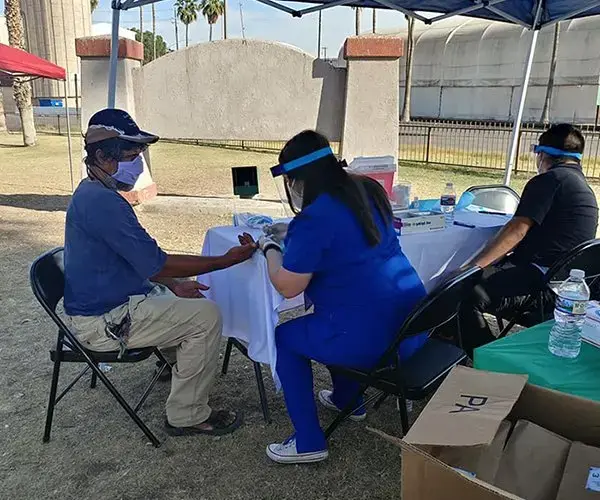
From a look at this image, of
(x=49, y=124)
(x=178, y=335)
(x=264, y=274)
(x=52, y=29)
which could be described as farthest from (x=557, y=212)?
(x=52, y=29)

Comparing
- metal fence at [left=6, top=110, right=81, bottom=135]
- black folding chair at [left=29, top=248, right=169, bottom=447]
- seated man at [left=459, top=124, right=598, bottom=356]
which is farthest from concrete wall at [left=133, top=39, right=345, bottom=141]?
metal fence at [left=6, top=110, right=81, bottom=135]

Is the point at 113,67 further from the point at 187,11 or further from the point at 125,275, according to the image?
the point at 187,11

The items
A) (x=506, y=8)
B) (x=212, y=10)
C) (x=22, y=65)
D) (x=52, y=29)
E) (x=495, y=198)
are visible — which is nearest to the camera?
(x=495, y=198)

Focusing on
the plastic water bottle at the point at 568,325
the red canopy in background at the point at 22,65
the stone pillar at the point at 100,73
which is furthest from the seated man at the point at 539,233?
the red canopy in background at the point at 22,65

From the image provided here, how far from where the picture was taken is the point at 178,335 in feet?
8.55

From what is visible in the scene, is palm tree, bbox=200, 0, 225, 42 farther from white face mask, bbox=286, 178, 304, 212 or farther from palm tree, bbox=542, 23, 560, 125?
white face mask, bbox=286, 178, 304, 212

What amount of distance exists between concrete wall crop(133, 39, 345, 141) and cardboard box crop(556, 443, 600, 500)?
651cm

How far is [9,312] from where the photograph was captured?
4.40m

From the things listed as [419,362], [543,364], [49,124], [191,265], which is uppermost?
[191,265]

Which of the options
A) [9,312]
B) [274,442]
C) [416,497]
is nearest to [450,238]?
[274,442]

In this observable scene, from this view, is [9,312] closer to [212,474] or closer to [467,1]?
[212,474]

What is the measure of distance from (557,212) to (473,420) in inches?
75.6

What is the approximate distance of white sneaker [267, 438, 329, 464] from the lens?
8.30 ft

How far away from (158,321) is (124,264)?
0.29 metres
